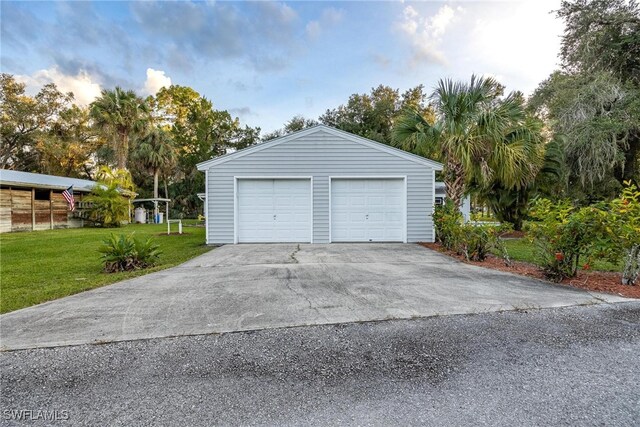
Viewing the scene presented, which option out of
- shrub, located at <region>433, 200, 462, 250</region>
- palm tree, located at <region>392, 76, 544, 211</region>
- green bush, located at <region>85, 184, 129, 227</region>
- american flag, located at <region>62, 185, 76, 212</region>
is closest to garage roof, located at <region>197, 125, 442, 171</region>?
palm tree, located at <region>392, 76, 544, 211</region>

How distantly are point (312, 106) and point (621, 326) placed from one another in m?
26.0

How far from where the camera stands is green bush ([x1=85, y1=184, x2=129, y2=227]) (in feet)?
62.0

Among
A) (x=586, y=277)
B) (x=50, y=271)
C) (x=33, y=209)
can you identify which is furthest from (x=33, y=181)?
(x=586, y=277)

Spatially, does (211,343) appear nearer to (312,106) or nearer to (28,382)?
(28,382)

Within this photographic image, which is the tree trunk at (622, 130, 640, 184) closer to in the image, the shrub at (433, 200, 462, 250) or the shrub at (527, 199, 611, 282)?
the shrub at (433, 200, 462, 250)

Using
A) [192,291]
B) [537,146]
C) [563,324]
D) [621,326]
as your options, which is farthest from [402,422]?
[537,146]

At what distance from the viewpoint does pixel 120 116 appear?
2280cm

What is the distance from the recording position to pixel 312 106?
27.0 meters

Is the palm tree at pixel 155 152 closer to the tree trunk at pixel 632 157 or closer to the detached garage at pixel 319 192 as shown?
the detached garage at pixel 319 192

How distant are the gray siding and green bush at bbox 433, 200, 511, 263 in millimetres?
1155

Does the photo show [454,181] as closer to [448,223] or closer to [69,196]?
[448,223]

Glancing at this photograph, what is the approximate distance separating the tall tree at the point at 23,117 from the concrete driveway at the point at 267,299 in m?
30.5

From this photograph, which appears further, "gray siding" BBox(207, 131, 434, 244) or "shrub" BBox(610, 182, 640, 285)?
"gray siding" BBox(207, 131, 434, 244)

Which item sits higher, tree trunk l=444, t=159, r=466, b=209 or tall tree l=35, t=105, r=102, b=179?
tall tree l=35, t=105, r=102, b=179
